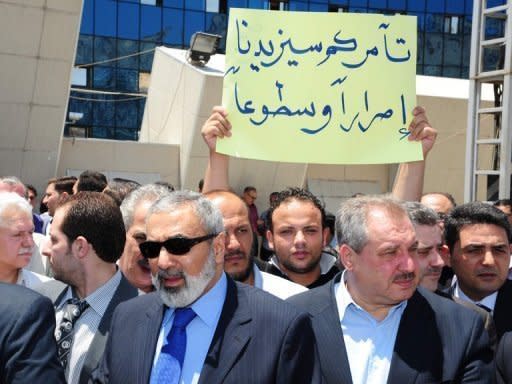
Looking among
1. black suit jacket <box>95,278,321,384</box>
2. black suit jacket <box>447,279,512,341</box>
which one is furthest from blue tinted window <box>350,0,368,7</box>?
black suit jacket <box>95,278,321,384</box>

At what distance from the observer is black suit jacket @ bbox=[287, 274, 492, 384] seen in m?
2.71

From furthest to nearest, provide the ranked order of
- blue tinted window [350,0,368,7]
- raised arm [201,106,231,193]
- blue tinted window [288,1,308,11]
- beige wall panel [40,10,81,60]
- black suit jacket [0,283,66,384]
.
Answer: blue tinted window [350,0,368,7]
blue tinted window [288,1,308,11]
beige wall panel [40,10,81,60]
raised arm [201,106,231,193]
black suit jacket [0,283,66,384]

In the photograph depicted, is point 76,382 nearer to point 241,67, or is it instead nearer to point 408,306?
point 408,306

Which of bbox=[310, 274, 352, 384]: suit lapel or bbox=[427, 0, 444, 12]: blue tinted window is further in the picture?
bbox=[427, 0, 444, 12]: blue tinted window

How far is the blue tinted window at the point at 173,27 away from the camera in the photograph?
4019 cm

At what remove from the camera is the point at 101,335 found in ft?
10.4

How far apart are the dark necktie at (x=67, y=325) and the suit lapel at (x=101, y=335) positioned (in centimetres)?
12

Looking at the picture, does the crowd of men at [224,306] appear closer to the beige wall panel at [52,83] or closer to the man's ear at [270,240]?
the man's ear at [270,240]

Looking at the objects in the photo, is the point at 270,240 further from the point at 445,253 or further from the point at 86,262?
the point at 86,262

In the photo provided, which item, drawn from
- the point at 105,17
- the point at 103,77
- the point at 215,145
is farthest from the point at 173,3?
the point at 215,145

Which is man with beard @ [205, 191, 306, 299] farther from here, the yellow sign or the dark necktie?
the dark necktie

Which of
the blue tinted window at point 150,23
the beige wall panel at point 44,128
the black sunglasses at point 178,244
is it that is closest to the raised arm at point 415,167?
the black sunglasses at point 178,244

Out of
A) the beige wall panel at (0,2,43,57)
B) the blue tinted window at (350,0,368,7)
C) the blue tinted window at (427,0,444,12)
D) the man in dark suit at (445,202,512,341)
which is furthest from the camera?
the blue tinted window at (427,0,444,12)

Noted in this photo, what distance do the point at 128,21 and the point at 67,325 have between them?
37.8m
